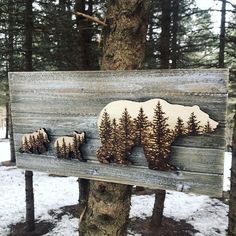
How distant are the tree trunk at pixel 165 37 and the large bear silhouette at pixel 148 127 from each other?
7344mm

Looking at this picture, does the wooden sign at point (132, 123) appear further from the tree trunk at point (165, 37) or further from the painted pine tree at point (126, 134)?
the tree trunk at point (165, 37)

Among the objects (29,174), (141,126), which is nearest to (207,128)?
(141,126)

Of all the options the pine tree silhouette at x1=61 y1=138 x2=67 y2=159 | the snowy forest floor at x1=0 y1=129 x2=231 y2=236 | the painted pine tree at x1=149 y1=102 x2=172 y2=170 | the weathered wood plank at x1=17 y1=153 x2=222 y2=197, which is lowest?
the snowy forest floor at x1=0 y1=129 x2=231 y2=236

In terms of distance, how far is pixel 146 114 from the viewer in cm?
223

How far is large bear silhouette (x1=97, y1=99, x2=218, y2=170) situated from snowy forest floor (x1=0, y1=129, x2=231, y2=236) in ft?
24.1

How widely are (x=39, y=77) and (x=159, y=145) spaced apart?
3.64 ft

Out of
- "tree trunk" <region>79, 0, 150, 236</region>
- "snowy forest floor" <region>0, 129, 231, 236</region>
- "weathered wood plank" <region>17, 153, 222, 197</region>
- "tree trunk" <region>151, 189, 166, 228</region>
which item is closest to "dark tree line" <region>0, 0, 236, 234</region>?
"tree trunk" <region>79, 0, 150, 236</region>

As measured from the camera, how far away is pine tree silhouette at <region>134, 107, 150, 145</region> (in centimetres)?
224

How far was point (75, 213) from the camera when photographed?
1063 centimetres

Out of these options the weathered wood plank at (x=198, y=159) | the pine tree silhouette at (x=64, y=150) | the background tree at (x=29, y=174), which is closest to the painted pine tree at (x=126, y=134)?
the weathered wood plank at (x=198, y=159)

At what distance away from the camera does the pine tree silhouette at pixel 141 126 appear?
224 centimetres

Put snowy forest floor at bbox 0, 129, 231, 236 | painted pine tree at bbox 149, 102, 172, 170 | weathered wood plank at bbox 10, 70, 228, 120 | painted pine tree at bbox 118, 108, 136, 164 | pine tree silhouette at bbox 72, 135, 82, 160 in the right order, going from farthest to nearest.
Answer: snowy forest floor at bbox 0, 129, 231, 236, pine tree silhouette at bbox 72, 135, 82, 160, painted pine tree at bbox 118, 108, 136, 164, painted pine tree at bbox 149, 102, 172, 170, weathered wood plank at bbox 10, 70, 228, 120

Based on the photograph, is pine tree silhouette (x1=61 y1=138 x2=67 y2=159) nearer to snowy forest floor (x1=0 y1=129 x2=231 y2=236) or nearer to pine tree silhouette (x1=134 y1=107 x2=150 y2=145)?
pine tree silhouette (x1=134 y1=107 x2=150 y2=145)

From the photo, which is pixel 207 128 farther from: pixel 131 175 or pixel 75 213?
pixel 75 213
